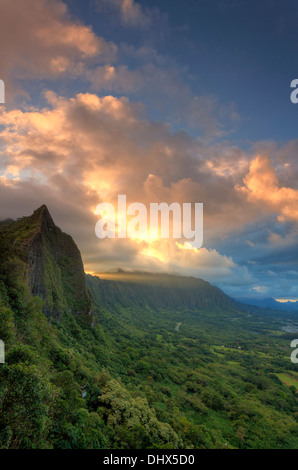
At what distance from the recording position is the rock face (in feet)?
238

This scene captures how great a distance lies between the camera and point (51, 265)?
9388 cm

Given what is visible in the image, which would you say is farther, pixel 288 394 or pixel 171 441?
pixel 288 394

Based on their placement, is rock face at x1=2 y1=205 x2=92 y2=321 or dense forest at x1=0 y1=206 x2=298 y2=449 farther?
rock face at x1=2 y1=205 x2=92 y2=321

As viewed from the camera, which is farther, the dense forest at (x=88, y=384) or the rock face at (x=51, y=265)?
the rock face at (x=51, y=265)

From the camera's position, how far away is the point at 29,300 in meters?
56.2

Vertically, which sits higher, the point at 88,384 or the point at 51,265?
the point at 51,265

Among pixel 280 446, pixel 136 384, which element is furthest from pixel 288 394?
pixel 136 384

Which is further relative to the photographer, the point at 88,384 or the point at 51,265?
the point at 51,265

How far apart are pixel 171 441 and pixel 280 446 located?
4190 centimetres

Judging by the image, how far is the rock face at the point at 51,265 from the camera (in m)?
72.6
